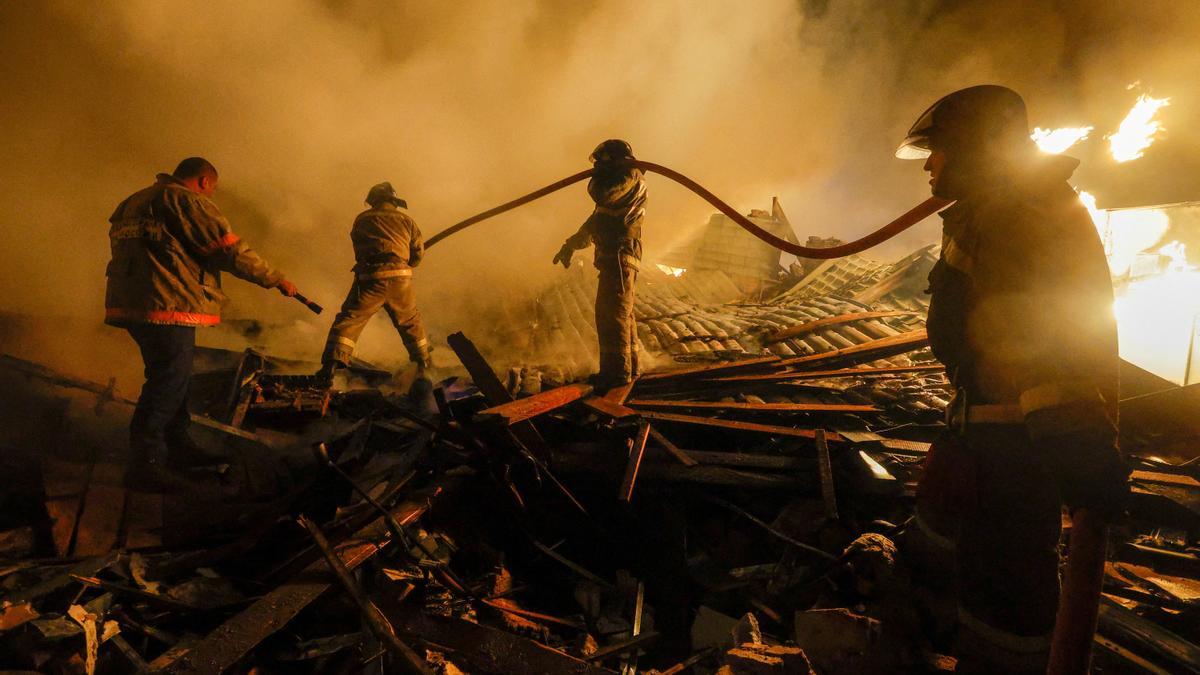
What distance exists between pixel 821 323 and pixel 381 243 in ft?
19.6

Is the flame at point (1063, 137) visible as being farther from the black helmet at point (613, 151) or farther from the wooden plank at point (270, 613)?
the wooden plank at point (270, 613)

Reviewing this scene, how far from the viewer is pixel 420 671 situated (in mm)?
1545

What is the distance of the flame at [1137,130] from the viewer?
7918 millimetres

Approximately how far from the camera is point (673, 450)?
3227 mm

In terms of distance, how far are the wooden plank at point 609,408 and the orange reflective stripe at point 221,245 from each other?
10.8 feet

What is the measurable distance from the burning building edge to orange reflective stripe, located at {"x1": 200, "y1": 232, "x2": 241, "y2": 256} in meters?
1.28

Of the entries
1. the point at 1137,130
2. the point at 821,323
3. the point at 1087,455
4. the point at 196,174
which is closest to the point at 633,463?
the point at 1087,455

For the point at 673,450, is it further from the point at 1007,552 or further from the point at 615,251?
the point at 615,251

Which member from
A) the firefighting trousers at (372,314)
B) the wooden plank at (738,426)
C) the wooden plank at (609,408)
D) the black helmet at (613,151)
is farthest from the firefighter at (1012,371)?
the firefighting trousers at (372,314)

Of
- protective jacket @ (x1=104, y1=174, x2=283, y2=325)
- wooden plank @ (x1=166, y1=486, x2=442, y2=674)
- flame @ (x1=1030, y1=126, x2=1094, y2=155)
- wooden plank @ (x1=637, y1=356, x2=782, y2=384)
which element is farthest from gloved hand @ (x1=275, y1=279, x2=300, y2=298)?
flame @ (x1=1030, y1=126, x2=1094, y2=155)

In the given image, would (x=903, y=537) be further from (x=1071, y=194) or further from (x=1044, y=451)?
(x=1071, y=194)

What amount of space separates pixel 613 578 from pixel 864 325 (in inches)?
223

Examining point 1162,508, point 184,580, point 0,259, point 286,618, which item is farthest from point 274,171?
point 1162,508

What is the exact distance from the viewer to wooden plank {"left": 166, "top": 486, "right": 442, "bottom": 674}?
65.4 inches
